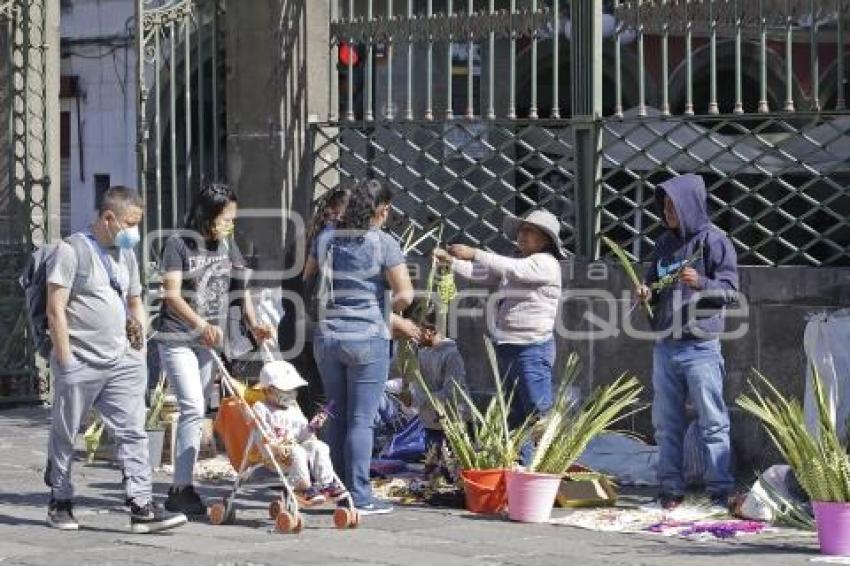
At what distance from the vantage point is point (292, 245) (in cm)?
1272

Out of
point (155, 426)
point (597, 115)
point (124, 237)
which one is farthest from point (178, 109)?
point (124, 237)

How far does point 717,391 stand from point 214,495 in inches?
117

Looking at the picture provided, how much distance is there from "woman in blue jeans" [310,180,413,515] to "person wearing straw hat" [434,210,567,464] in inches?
21.9

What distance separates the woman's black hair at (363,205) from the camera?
9.97 m

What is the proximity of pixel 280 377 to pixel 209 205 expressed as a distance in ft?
3.42

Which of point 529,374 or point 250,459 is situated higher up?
point 529,374

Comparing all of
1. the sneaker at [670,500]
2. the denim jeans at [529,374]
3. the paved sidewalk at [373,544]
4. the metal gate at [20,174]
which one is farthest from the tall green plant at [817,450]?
the metal gate at [20,174]

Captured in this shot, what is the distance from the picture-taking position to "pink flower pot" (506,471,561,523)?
32.0ft

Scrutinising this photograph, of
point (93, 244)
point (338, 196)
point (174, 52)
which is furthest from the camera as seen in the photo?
point (174, 52)

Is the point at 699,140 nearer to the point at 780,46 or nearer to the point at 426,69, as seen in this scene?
the point at 780,46

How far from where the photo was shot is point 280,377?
32.0ft

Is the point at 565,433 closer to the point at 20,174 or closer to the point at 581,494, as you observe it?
the point at 581,494

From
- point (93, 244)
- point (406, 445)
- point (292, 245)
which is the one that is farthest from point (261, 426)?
point (292, 245)

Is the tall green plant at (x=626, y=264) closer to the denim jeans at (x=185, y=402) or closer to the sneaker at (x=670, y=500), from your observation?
the sneaker at (x=670, y=500)
